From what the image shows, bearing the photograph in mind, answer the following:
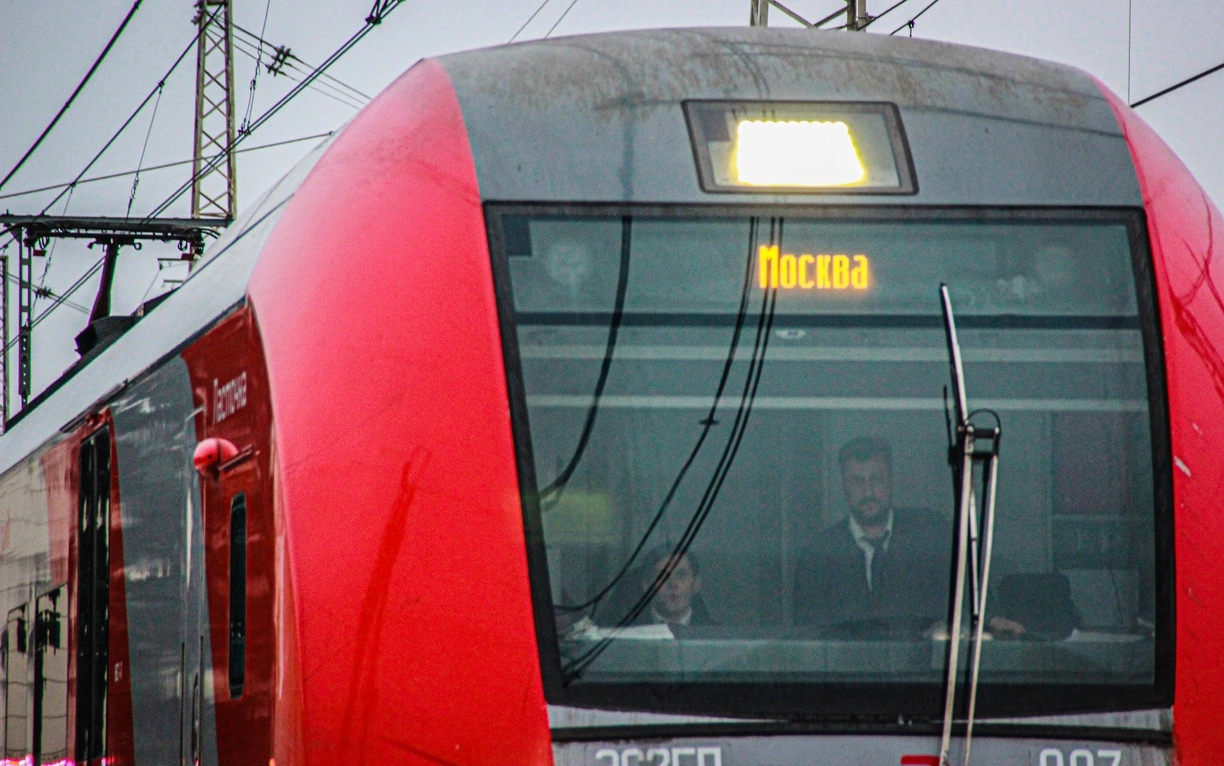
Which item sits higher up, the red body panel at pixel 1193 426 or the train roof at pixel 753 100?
the train roof at pixel 753 100

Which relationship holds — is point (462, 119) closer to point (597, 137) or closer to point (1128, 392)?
point (597, 137)

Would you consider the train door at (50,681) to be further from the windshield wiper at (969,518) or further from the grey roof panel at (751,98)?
the windshield wiper at (969,518)

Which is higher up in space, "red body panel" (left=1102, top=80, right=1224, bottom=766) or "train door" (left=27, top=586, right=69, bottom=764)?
"red body panel" (left=1102, top=80, right=1224, bottom=766)

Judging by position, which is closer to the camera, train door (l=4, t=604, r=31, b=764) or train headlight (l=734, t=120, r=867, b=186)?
Answer: train headlight (l=734, t=120, r=867, b=186)

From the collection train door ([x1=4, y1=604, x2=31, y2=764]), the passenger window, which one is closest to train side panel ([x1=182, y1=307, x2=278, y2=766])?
the passenger window

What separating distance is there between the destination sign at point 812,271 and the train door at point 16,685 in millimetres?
5309

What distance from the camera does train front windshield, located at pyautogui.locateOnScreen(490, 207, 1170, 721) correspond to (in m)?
4.41

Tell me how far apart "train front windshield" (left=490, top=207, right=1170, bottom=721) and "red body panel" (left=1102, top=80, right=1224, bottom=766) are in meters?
0.05

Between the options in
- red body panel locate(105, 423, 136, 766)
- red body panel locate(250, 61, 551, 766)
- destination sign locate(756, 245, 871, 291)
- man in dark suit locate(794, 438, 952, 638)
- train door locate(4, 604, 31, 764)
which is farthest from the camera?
train door locate(4, 604, 31, 764)

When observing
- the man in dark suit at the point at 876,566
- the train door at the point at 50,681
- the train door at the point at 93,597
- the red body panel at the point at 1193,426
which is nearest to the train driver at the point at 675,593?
the man in dark suit at the point at 876,566

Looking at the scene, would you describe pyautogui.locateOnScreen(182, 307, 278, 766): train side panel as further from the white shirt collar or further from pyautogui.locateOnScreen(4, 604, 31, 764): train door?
pyautogui.locateOnScreen(4, 604, 31, 764): train door

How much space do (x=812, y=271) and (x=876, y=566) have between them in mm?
767

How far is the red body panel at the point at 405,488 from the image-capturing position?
14.2 feet

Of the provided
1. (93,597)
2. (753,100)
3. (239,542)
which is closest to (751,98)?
(753,100)
